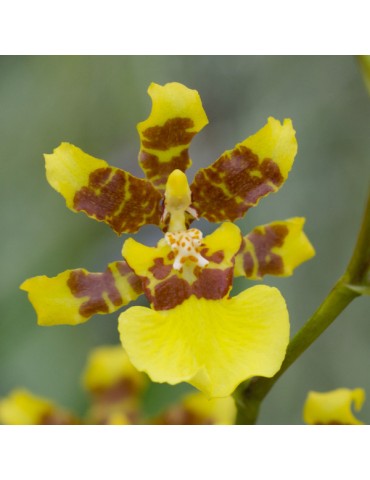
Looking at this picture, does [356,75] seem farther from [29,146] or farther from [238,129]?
[29,146]

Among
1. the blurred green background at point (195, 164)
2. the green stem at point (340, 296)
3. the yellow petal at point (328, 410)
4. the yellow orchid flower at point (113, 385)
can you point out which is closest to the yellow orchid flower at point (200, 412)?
the yellow orchid flower at point (113, 385)

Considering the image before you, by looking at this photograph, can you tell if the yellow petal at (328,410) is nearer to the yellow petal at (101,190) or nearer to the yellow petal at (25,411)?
the yellow petal at (101,190)

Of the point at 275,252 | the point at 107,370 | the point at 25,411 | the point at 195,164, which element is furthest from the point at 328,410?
the point at 195,164

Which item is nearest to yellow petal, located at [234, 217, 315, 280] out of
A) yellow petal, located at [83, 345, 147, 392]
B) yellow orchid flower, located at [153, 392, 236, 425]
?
yellow orchid flower, located at [153, 392, 236, 425]

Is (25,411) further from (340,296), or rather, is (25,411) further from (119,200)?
(340,296)

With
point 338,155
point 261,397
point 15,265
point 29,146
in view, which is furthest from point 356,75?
point 261,397

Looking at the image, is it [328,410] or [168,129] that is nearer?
[168,129]

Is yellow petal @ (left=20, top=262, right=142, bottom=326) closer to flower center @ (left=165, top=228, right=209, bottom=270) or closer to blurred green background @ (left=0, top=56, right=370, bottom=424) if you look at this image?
flower center @ (left=165, top=228, right=209, bottom=270)
